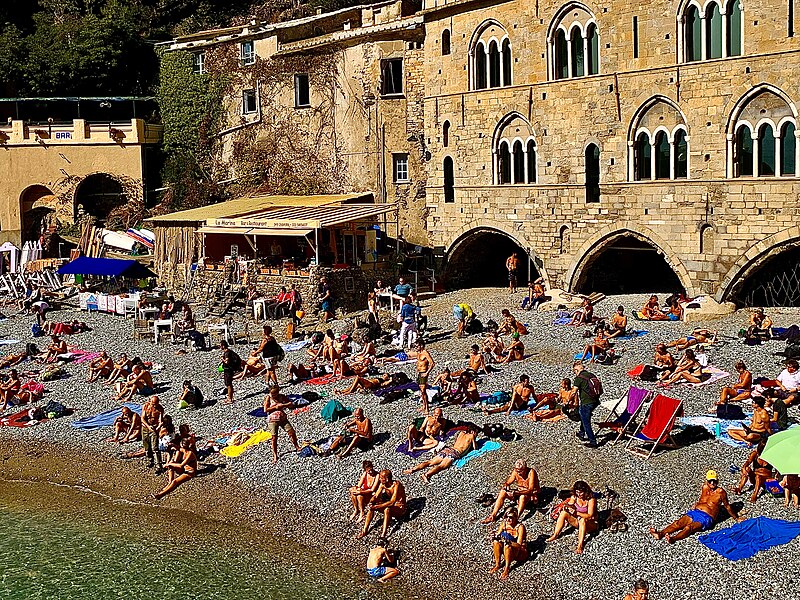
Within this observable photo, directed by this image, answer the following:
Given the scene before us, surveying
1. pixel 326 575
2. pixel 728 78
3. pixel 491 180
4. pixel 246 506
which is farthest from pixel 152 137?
pixel 326 575

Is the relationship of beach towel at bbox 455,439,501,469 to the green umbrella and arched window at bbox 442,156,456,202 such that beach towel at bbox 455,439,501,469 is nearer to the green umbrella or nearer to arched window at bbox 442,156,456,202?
the green umbrella

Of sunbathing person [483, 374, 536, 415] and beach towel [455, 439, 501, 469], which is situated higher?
sunbathing person [483, 374, 536, 415]

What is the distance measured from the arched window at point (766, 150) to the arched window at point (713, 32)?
91.0 inches

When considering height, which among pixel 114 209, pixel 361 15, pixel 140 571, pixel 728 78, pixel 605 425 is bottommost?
pixel 140 571

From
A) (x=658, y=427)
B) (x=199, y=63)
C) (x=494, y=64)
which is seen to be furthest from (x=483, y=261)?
(x=658, y=427)

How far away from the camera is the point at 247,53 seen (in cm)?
4128

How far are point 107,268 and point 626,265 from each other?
55.6 feet

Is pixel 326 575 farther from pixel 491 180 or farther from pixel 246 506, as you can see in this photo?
pixel 491 180

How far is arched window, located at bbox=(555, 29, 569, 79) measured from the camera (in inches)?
1195

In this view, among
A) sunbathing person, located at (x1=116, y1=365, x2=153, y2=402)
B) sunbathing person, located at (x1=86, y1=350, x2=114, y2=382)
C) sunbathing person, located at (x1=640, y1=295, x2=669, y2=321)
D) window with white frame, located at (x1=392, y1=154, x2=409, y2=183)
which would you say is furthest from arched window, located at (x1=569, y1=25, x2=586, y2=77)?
sunbathing person, located at (x1=86, y1=350, x2=114, y2=382)

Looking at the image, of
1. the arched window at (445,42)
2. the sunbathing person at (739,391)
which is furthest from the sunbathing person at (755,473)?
the arched window at (445,42)

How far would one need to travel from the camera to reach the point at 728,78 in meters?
26.8

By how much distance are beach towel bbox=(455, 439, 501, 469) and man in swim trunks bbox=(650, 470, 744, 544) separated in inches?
153

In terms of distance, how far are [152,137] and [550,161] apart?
65.6ft
